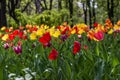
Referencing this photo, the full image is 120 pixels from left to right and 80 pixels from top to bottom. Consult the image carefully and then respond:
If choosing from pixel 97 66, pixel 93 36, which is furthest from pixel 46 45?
pixel 97 66

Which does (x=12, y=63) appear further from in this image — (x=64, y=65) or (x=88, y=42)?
(x=88, y=42)

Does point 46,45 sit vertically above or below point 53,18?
above

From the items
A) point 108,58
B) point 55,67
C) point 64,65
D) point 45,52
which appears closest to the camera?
point 64,65

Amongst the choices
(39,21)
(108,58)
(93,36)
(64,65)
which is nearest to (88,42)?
→ (93,36)

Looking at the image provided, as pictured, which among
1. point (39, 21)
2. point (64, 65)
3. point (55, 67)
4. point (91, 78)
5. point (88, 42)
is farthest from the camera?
point (39, 21)

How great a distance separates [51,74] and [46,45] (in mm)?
888

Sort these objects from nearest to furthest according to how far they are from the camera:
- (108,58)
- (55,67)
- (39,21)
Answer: (55,67) → (108,58) → (39,21)

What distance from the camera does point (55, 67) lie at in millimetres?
2535

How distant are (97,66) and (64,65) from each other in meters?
0.23

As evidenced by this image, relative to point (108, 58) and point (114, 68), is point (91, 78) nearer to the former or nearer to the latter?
point (114, 68)

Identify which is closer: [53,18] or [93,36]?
[93,36]

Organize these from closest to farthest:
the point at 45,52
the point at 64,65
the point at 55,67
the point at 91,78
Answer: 1. the point at 91,78
2. the point at 64,65
3. the point at 55,67
4. the point at 45,52

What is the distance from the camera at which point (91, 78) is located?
6.88ft

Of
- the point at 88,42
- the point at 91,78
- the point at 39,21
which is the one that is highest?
the point at 91,78
